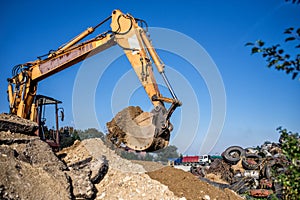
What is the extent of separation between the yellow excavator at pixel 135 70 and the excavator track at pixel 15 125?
134 centimetres

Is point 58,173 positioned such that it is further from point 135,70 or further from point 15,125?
point 135,70

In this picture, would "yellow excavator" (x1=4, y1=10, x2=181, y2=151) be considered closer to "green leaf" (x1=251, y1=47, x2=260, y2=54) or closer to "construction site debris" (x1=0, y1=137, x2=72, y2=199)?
"construction site debris" (x1=0, y1=137, x2=72, y2=199)

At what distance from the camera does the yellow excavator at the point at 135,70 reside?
705 centimetres

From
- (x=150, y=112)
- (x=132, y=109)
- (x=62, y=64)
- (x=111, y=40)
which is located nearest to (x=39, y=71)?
(x=62, y=64)

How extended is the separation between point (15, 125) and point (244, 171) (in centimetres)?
813

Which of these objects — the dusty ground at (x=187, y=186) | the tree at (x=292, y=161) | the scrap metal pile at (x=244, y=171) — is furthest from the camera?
the scrap metal pile at (x=244, y=171)

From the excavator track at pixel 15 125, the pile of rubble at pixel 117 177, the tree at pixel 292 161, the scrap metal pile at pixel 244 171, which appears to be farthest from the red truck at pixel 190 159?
the tree at pixel 292 161

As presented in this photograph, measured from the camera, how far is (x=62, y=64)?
8961 mm

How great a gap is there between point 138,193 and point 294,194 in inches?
208

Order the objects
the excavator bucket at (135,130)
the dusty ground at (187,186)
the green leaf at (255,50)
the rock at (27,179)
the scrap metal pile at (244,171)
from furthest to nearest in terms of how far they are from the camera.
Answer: the scrap metal pile at (244,171) → the dusty ground at (187,186) → the excavator bucket at (135,130) → the rock at (27,179) → the green leaf at (255,50)

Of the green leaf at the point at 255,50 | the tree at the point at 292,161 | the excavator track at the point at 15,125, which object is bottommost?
the tree at the point at 292,161

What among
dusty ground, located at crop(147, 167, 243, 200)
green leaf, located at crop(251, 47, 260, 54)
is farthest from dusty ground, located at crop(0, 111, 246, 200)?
green leaf, located at crop(251, 47, 260, 54)

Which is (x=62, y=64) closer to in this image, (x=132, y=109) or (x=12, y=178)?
(x=132, y=109)

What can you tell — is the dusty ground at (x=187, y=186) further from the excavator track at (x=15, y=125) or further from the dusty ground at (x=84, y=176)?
the excavator track at (x=15, y=125)
